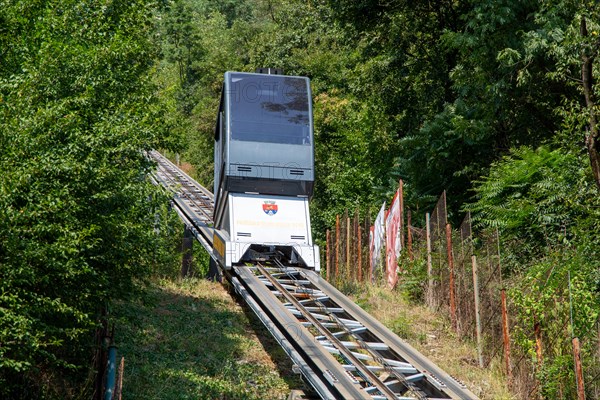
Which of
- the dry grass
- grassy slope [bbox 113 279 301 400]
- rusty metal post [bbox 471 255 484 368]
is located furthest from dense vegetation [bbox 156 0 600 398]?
grassy slope [bbox 113 279 301 400]

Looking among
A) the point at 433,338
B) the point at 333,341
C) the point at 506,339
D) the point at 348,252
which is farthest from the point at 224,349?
the point at 348,252

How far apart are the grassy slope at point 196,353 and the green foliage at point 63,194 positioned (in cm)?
123

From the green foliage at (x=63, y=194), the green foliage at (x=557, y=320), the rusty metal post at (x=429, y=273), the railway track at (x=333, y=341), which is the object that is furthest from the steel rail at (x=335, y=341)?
the green foliage at (x=63, y=194)

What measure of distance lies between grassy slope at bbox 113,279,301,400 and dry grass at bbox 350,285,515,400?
2.27m

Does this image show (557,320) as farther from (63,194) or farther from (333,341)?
(63,194)

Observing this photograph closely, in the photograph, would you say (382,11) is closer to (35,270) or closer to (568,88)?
(568,88)

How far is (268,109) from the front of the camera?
20.1 meters

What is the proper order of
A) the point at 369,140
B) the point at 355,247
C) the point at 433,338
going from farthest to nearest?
→ 1. the point at 369,140
2. the point at 355,247
3. the point at 433,338

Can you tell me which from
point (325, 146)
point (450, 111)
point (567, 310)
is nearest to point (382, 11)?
point (450, 111)

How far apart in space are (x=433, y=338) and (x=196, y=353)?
14.2ft

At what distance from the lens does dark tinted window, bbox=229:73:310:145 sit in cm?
1984

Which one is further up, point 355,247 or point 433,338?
point 355,247

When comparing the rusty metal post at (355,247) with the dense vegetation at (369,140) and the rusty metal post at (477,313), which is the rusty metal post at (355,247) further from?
the rusty metal post at (477,313)

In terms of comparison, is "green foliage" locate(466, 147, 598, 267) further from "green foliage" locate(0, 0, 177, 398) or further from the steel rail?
"green foliage" locate(0, 0, 177, 398)
